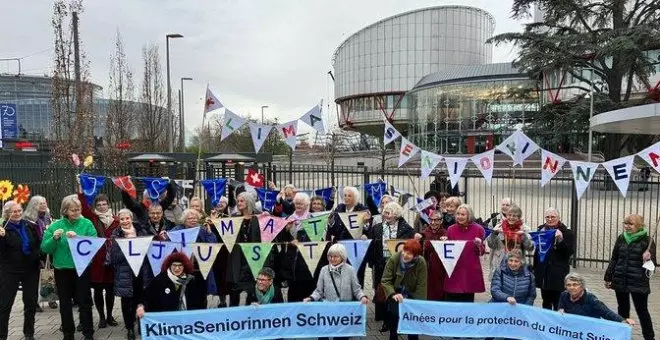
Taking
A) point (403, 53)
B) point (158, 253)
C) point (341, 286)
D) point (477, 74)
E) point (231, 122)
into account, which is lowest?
point (341, 286)

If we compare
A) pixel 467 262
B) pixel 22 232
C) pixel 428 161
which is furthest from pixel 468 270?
pixel 22 232

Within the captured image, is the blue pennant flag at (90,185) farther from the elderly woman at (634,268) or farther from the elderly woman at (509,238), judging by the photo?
the elderly woman at (634,268)

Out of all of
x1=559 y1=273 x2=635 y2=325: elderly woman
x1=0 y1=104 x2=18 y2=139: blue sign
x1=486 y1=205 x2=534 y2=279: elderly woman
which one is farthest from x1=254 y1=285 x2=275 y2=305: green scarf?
x1=0 y1=104 x2=18 y2=139: blue sign

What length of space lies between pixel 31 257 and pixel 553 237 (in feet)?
20.9

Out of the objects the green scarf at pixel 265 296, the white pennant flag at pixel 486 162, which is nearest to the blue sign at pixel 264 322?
the green scarf at pixel 265 296

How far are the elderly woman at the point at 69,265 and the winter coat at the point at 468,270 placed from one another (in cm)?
450

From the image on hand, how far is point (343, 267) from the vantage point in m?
5.78

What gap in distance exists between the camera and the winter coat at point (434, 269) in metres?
6.33

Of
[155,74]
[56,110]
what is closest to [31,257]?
[56,110]

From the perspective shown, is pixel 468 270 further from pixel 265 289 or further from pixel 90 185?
pixel 90 185

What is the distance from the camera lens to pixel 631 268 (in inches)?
237

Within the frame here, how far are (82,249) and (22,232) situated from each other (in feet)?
2.34

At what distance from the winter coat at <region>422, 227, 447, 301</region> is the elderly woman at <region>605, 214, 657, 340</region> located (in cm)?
206

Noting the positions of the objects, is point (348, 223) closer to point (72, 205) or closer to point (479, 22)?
point (72, 205)
